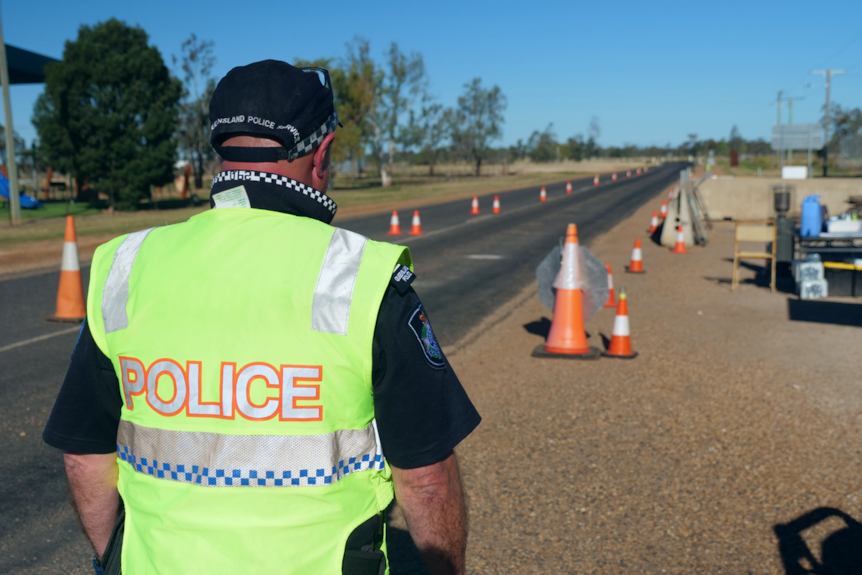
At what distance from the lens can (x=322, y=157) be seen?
5.73 feet

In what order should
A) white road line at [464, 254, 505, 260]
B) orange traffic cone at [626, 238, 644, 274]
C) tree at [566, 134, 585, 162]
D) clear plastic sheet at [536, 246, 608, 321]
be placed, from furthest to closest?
tree at [566, 134, 585, 162] → white road line at [464, 254, 505, 260] → orange traffic cone at [626, 238, 644, 274] → clear plastic sheet at [536, 246, 608, 321]

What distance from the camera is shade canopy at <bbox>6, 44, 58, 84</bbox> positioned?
1350 inches

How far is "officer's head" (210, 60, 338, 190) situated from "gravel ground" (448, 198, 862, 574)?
2.56m

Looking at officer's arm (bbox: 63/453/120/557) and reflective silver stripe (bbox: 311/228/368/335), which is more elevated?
reflective silver stripe (bbox: 311/228/368/335)

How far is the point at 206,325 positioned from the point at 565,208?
29405 millimetres

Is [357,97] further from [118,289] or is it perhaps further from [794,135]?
[118,289]

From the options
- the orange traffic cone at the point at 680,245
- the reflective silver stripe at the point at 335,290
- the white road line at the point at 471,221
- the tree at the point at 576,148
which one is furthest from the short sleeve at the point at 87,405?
the tree at the point at 576,148

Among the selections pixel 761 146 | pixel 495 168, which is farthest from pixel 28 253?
pixel 761 146

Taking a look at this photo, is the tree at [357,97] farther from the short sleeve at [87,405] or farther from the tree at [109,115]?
the short sleeve at [87,405]

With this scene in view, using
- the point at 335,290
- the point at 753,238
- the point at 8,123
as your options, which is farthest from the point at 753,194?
the point at 335,290

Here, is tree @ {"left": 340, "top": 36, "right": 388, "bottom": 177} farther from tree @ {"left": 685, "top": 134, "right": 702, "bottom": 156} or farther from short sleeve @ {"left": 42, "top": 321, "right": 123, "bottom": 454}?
tree @ {"left": 685, "top": 134, "right": 702, "bottom": 156}

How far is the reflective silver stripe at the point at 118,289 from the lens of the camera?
159cm

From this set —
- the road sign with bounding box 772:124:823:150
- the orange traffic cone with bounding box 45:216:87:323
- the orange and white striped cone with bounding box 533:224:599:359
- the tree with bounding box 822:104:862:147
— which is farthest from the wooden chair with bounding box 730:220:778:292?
the tree with bounding box 822:104:862:147

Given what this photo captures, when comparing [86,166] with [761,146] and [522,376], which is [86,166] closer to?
[522,376]
